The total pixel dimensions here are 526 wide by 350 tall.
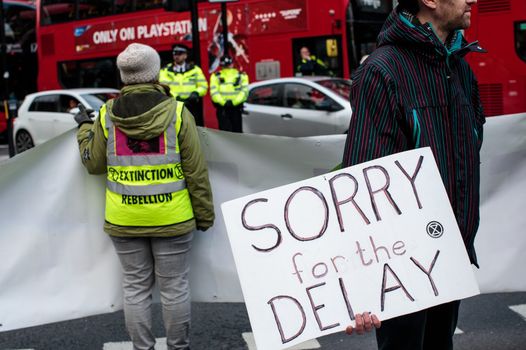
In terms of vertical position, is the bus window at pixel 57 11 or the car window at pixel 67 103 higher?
the bus window at pixel 57 11

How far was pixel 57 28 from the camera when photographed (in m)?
22.2

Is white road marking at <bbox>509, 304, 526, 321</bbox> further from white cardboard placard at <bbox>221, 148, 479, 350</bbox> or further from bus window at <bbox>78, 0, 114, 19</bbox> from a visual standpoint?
bus window at <bbox>78, 0, 114, 19</bbox>

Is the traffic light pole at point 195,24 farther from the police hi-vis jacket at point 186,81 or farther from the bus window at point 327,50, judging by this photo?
the bus window at point 327,50

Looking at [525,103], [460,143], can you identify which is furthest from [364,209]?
[525,103]

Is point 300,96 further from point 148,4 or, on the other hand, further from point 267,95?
point 148,4

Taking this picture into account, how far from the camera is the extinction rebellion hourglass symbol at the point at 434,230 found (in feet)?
8.45

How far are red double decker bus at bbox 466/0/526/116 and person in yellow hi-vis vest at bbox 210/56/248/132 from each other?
3.90 meters

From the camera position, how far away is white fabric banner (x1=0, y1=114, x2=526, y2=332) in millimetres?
4484

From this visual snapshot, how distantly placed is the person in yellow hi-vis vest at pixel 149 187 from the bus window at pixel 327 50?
12.3 metres

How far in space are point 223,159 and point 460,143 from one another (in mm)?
2072

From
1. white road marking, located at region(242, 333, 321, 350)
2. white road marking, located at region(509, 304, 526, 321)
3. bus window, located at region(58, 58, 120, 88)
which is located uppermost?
bus window, located at region(58, 58, 120, 88)

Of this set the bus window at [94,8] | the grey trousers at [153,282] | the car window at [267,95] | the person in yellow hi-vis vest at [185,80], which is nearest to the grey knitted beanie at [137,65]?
the grey trousers at [153,282]

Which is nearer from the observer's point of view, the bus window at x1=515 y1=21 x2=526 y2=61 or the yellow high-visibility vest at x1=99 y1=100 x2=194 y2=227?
the yellow high-visibility vest at x1=99 y1=100 x2=194 y2=227

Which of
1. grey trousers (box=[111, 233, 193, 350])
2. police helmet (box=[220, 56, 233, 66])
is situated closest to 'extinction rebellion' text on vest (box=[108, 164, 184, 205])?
grey trousers (box=[111, 233, 193, 350])
